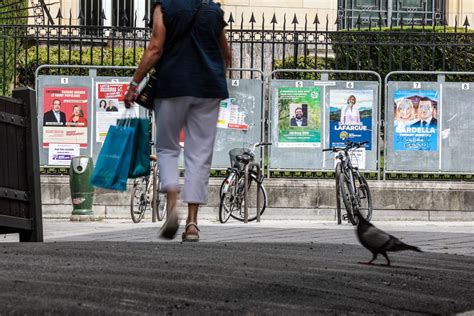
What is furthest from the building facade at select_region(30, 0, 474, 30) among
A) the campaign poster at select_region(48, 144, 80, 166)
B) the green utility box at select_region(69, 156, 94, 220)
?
the green utility box at select_region(69, 156, 94, 220)

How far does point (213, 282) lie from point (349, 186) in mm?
10085

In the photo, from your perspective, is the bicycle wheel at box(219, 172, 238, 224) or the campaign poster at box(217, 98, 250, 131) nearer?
the bicycle wheel at box(219, 172, 238, 224)

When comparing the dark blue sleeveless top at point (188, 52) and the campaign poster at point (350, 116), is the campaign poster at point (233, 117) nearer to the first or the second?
the campaign poster at point (350, 116)

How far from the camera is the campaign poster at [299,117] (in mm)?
17531

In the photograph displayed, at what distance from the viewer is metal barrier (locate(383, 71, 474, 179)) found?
17609mm

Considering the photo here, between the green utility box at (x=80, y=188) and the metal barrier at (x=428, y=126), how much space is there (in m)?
4.11

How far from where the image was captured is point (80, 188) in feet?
54.4

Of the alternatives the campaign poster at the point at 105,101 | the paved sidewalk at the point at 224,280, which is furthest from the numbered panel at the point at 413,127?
the paved sidewalk at the point at 224,280

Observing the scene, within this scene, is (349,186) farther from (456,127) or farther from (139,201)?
(139,201)

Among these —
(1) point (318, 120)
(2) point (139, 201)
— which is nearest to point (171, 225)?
(2) point (139, 201)

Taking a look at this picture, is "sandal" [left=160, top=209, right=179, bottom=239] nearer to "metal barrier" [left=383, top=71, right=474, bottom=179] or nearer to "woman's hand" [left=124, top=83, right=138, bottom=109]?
"woman's hand" [left=124, top=83, right=138, bottom=109]

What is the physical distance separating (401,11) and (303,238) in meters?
15.4

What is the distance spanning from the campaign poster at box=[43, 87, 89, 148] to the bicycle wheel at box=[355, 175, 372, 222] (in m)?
3.79

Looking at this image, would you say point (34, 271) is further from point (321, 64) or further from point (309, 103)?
point (321, 64)
